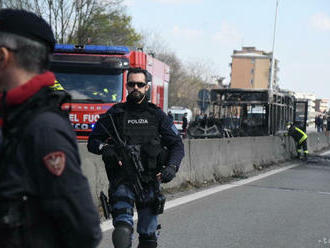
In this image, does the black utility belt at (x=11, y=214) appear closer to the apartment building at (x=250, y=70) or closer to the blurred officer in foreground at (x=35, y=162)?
the blurred officer in foreground at (x=35, y=162)

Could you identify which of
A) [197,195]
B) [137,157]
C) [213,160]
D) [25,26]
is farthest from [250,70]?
[25,26]

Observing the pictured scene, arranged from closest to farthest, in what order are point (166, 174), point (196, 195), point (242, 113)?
point (166, 174)
point (196, 195)
point (242, 113)

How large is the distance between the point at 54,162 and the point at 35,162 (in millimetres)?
65

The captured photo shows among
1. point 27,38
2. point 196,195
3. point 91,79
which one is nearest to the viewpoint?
point 27,38

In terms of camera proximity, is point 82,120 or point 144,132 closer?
point 144,132

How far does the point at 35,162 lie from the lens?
2281 millimetres

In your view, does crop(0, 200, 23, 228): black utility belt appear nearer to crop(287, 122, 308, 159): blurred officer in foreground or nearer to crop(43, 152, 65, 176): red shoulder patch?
crop(43, 152, 65, 176): red shoulder patch

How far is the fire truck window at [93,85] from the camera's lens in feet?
52.5

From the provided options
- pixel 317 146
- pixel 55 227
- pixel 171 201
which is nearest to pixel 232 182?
pixel 171 201

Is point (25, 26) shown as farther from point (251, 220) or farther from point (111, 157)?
point (251, 220)

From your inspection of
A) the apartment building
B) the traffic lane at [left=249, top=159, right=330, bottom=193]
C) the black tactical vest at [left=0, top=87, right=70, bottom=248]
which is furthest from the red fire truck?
the apartment building

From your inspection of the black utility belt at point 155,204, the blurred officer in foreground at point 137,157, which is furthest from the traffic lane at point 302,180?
the black utility belt at point 155,204

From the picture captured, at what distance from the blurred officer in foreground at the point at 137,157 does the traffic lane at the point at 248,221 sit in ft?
6.03

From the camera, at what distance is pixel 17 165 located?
7.52 feet
